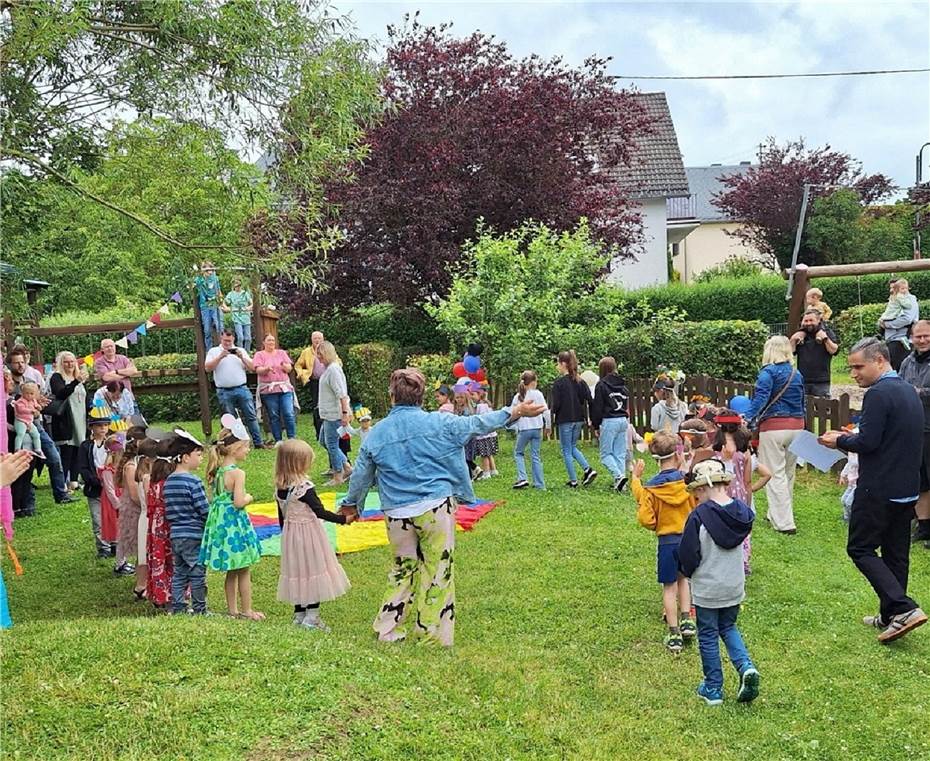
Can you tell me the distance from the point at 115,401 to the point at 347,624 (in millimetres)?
4958

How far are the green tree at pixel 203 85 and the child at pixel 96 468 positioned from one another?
222cm

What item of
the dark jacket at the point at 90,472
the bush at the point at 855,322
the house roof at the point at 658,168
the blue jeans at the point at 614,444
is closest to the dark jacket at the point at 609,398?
the blue jeans at the point at 614,444

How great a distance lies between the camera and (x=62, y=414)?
1219 cm

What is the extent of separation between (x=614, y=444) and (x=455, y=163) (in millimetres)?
9594

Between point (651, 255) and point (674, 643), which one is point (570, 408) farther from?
point (651, 255)

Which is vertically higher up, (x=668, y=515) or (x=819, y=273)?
(x=819, y=273)

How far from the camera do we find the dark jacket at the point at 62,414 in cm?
1190

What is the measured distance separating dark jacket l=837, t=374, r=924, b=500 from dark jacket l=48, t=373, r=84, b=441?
9.18m

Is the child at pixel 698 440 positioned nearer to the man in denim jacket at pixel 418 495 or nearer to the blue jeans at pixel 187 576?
the man in denim jacket at pixel 418 495

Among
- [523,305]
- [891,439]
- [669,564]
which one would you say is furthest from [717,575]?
[523,305]

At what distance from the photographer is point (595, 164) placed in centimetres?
2258

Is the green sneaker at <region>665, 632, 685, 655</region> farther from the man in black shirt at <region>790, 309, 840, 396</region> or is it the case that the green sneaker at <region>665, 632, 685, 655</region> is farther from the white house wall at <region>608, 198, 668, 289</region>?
the white house wall at <region>608, 198, 668, 289</region>

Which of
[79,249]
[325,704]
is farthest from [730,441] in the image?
[79,249]

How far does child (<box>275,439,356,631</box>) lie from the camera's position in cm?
688
